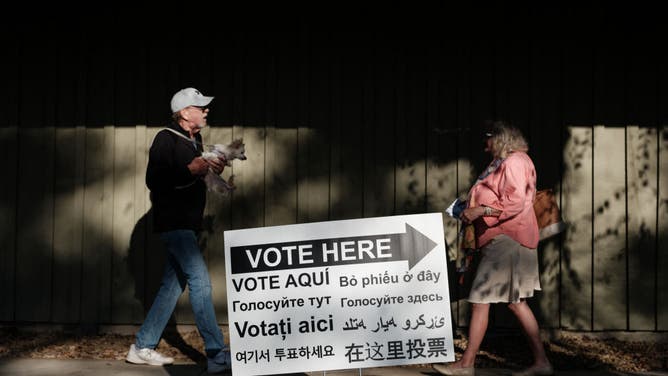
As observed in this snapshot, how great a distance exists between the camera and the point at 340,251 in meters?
6.34

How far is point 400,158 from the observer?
8453 millimetres

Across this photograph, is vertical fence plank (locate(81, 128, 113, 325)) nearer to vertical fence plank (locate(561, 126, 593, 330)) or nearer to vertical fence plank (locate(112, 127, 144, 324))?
vertical fence plank (locate(112, 127, 144, 324))

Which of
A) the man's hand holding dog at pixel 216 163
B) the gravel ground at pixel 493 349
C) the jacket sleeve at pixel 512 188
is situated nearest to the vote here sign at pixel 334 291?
the jacket sleeve at pixel 512 188

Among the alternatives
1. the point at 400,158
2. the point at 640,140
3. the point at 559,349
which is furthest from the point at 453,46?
the point at 559,349

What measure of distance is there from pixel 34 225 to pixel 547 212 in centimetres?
458

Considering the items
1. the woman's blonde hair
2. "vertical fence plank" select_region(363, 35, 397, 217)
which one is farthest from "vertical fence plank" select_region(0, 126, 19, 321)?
the woman's blonde hair

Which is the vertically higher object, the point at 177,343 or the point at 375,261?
the point at 375,261

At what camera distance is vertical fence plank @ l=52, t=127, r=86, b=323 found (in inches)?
340

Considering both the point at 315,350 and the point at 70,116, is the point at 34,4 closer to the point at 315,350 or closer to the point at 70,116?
the point at 70,116

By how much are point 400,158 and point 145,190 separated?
232 centimetres

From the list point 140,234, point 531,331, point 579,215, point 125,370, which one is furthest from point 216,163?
point 579,215

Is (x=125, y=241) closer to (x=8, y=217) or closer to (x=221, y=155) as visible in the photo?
(x=8, y=217)

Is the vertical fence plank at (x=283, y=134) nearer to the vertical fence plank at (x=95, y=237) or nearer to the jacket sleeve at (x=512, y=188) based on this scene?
the vertical fence plank at (x=95, y=237)

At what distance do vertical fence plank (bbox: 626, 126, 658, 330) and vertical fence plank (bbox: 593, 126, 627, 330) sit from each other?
62 mm
